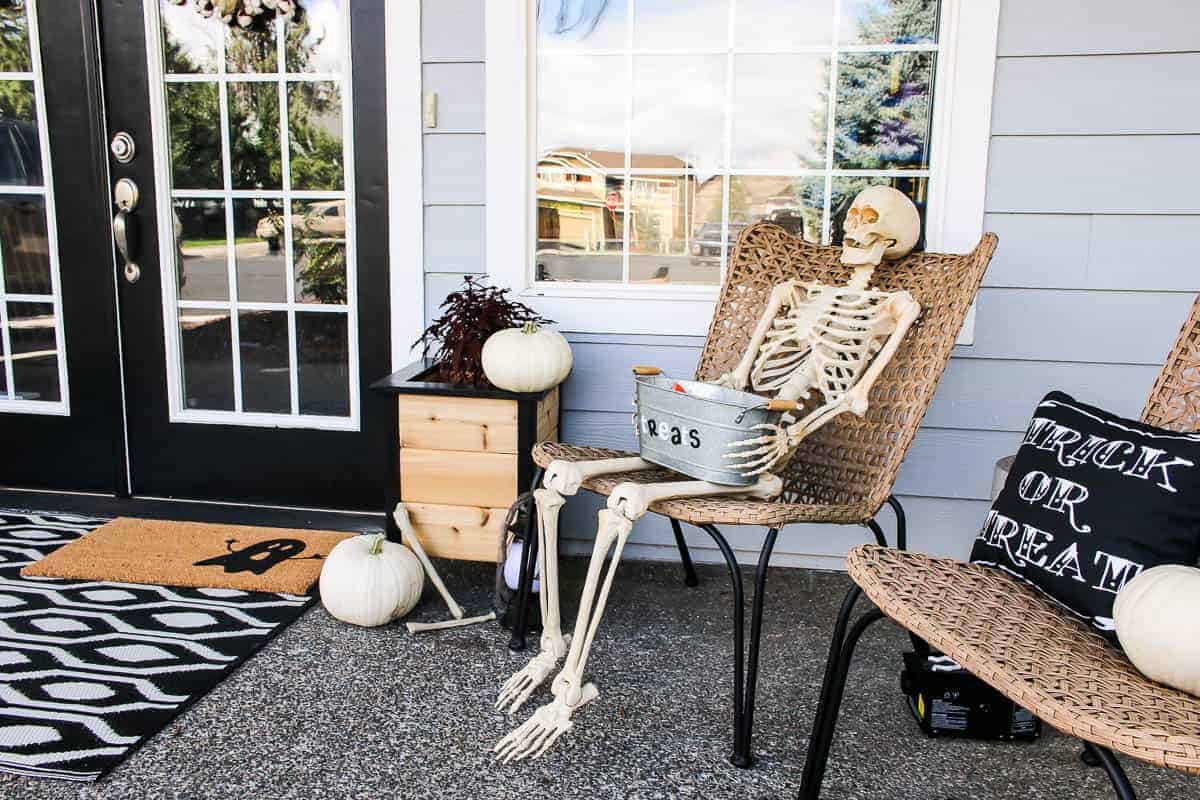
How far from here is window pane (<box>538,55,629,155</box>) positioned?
2.57 metres

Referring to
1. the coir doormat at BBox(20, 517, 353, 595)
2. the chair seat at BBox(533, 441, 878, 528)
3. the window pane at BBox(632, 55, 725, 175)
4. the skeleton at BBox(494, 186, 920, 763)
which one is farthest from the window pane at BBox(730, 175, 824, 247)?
the coir doormat at BBox(20, 517, 353, 595)

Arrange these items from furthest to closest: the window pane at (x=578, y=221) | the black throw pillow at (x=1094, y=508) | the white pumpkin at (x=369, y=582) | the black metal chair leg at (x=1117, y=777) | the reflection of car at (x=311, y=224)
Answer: the reflection of car at (x=311, y=224) < the window pane at (x=578, y=221) < the white pumpkin at (x=369, y=582) < the black throw pillow at (x=1094, y=508) < the black metal chair leg at (x=1117, y=777)

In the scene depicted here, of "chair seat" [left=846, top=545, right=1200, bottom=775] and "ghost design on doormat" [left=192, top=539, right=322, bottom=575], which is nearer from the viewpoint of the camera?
"chair seat" [left=846, top=545, right=1200, bottom=775]

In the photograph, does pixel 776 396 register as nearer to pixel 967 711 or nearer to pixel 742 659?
pixel 742 659

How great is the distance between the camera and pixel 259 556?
256 cm

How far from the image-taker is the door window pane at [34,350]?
2.95 meters

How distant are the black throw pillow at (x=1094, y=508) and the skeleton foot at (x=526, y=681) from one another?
855mm

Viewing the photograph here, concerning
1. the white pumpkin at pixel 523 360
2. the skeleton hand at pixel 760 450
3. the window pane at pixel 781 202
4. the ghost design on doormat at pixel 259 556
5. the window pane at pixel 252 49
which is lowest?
the ghost design on doormat at pixel 259 556

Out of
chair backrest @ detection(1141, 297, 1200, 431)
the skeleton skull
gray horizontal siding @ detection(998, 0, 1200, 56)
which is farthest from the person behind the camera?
gray horizontal siding @ detection(998, 0, 1200, 56)

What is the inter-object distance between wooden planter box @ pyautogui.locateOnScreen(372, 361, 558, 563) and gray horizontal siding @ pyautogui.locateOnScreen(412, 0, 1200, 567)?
0.47 m

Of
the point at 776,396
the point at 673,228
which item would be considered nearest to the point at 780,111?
the point at 673,228

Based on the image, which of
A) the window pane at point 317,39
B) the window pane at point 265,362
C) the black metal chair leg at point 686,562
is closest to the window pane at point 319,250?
the window pane at point 265,362

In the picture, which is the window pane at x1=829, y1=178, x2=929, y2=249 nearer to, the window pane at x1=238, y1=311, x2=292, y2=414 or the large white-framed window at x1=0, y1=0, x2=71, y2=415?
the window pane at x1=238, y1=311, x2=292, y2=414

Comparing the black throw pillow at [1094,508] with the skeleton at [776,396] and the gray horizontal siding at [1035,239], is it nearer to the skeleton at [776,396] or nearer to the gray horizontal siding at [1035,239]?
the skeleton at [776,396]
